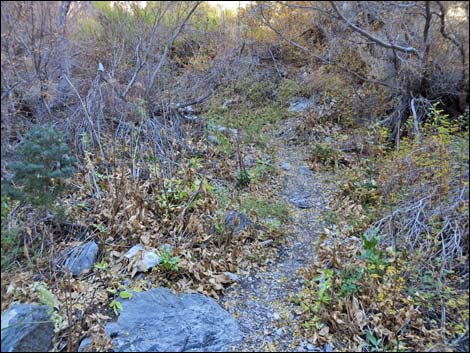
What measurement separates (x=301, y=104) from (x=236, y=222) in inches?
157

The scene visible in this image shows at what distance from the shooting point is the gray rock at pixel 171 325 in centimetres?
246

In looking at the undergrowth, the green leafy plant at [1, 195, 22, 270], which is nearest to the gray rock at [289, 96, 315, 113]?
the undergrowth

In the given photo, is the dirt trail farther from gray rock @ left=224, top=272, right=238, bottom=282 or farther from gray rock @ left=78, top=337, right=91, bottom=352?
gray rock @ left=78, top=337, right=91, bottom=352

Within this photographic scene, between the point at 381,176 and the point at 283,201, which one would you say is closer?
the point at 381,176

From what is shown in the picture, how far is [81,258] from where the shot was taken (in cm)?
307

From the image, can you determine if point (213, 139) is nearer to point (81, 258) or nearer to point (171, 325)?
point (81, 258)

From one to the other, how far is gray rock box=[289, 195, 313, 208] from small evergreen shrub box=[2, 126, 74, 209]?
2.72 m

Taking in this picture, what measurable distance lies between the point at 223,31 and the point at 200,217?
201 inches

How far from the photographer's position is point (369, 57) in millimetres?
5477

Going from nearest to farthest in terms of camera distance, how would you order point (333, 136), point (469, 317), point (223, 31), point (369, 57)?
point (469, 317) < point (369, 57) < point (333, 136) < point (223, 31)

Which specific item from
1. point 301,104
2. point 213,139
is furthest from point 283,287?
point 301,104

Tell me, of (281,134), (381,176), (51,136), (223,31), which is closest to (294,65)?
(223,31)

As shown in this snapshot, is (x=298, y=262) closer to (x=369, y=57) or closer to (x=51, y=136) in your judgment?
(x=51, y=136)

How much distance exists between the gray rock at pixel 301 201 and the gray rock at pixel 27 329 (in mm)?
3001
